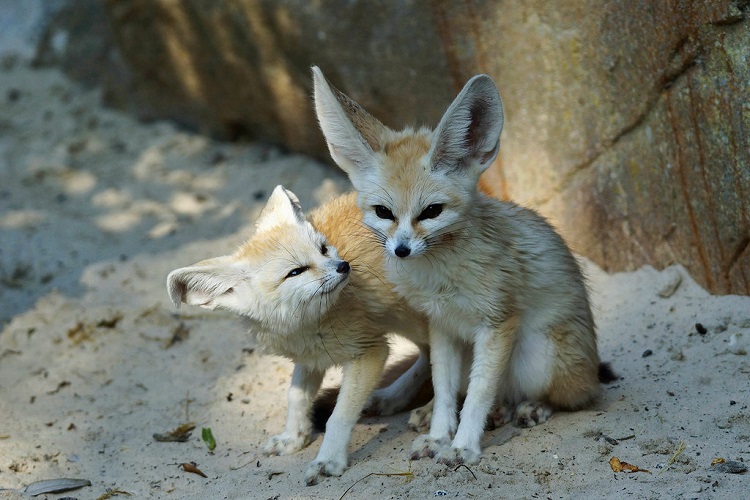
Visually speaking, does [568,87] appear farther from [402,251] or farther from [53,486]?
[53,486]

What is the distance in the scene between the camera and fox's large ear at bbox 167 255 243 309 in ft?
11.4

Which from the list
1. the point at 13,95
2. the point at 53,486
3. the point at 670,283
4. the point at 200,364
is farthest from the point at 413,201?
the point at 13,95

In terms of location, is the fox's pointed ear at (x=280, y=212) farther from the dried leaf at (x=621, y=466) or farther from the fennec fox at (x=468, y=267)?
the dried leaf at (x=621, y=466)

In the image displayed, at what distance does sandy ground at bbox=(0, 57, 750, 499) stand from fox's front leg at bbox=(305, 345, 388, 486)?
0.06 m

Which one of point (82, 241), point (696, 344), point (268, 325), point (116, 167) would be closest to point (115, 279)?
point (82, 241)

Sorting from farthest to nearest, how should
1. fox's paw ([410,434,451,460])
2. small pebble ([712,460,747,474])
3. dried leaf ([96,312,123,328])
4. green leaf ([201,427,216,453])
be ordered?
dried leaf ([96,312,123,328]) < green leaf ([201,427,216,453]) < fox's paw ([410,434,451,460]) < small pebble ([712,460,747,474])

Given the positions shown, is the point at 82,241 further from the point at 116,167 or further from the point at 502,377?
the point at 502,377

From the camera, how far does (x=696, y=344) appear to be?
3.95 meters

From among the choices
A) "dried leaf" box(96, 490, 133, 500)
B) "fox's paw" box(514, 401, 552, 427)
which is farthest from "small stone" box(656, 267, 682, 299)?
"dried leaf" box(96, 490, 133, 500)

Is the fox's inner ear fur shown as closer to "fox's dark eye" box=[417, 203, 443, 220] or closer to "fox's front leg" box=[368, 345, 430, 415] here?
"fox's dark eye" box=[417, 203, 443, 220]

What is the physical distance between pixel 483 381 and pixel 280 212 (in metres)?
A: 1.24

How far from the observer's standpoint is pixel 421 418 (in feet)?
12.5

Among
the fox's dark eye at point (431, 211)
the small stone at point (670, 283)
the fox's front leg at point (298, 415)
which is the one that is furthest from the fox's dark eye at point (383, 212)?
the small stone at point (670, 283)

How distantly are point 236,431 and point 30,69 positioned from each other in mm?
5757
